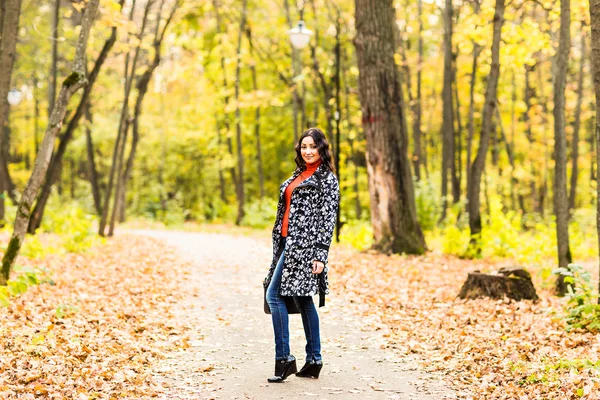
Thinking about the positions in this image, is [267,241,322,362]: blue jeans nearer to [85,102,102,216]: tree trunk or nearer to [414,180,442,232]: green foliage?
[414,180,442,232]: green foliage

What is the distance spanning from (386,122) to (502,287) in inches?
216

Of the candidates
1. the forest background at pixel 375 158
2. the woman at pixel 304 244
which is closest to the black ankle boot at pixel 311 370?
the woman at pixel 304 244

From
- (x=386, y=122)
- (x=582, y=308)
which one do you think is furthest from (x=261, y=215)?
(x=582, y=308)

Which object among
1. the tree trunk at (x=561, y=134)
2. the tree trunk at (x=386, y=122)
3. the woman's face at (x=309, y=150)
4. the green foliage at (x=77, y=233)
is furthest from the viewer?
the green foliage at (x=77, y=233)

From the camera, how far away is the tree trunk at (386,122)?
43.5 feet

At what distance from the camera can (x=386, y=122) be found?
1333 centimetres

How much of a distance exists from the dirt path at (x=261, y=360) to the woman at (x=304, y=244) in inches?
13.5

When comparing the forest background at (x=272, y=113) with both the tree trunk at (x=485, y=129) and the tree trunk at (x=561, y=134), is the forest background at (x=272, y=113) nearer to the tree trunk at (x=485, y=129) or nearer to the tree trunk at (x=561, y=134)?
the tree trunk at (x=485, y=129)

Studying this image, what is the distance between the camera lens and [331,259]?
41.8ft

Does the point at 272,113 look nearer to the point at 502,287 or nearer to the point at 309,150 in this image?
the point at 502,287

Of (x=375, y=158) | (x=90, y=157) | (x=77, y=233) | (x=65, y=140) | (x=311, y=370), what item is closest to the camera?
(x=311, y=370)

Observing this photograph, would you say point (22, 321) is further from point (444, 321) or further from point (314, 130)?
point (444, 321)

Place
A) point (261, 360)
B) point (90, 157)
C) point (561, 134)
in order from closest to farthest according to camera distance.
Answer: point (261, 360), point (561, 134), point (90, 157)

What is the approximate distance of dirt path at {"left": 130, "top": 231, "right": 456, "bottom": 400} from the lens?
511 centimetres
